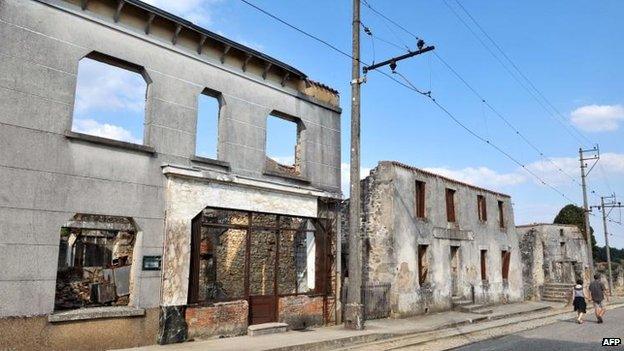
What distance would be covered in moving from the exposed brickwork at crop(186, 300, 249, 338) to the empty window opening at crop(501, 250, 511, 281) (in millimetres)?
19764

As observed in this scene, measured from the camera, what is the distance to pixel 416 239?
66.2ft

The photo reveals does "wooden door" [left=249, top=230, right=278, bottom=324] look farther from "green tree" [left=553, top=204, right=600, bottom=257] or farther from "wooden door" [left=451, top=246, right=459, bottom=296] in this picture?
"green tree" [left=553, top=204, right=600, bottom=257]

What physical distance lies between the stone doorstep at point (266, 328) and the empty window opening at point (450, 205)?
12.4m

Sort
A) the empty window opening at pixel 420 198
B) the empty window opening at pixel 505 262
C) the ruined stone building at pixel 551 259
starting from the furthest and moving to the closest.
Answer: the ruined stone building at pixel 551 259 → the empty window opening at pixel 505 262 → the empty window opening at pixel 420 198

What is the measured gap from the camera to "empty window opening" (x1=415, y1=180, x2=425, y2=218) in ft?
68.9

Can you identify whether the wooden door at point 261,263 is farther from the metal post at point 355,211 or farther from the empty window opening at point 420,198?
the empty window opening at point 420,198

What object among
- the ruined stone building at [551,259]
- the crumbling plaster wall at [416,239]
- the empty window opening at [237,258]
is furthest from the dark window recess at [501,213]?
the empty window opening at [237,258]

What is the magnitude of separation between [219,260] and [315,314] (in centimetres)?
600

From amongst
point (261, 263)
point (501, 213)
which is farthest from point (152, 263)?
point (501, 213)

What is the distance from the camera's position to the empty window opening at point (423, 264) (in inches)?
802

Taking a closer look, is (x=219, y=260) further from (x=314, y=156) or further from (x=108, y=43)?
(x=108, y=43)

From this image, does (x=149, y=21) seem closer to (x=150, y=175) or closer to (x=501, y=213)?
(x=150, y=175)

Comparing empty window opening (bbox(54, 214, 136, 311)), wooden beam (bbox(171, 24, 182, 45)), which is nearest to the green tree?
empty window opening (bbox(54, 214, 136, 311))

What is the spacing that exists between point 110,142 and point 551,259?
3365 centimetres
